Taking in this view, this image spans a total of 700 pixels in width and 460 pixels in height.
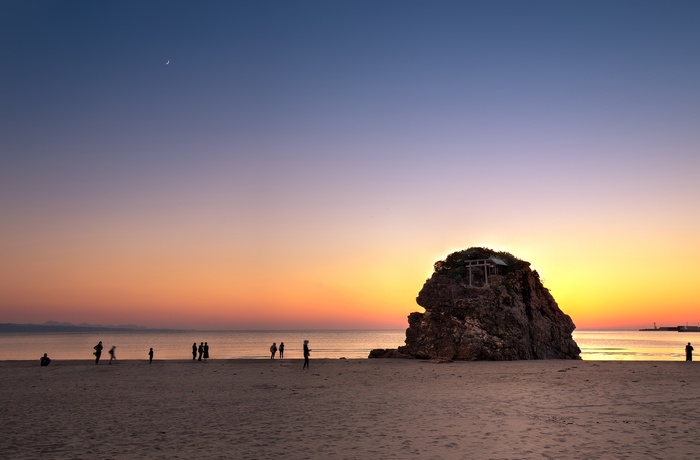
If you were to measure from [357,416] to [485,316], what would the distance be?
35533mm

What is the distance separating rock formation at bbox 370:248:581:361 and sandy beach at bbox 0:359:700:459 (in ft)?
50.2

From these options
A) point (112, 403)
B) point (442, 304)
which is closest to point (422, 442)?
point (112, 403)

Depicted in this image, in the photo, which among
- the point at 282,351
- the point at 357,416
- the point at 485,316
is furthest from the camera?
the point at 282,351

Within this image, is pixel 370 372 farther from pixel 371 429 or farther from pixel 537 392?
pixel 371 429

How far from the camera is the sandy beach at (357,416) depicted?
13.0 meters

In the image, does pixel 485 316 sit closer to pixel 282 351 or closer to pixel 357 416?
pixel 282 351

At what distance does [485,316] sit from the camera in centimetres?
5106

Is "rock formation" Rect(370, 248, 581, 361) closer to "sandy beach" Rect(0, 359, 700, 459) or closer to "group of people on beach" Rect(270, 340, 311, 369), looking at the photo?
"group of people on beach" Rect(270, 340, 311, 369)

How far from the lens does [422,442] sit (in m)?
13.8

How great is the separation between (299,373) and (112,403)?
16411 mm

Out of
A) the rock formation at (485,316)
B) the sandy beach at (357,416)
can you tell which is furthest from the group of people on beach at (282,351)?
the rock formation at (485,316)

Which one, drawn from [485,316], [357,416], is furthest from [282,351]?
[357,416]

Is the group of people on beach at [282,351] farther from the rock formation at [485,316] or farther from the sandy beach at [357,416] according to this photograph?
the rock formation at [485,316]

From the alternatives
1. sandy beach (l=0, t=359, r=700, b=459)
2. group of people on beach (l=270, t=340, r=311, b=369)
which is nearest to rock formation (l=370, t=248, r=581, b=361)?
group of people on beach (l=270, t=340, r=311, b=369)
